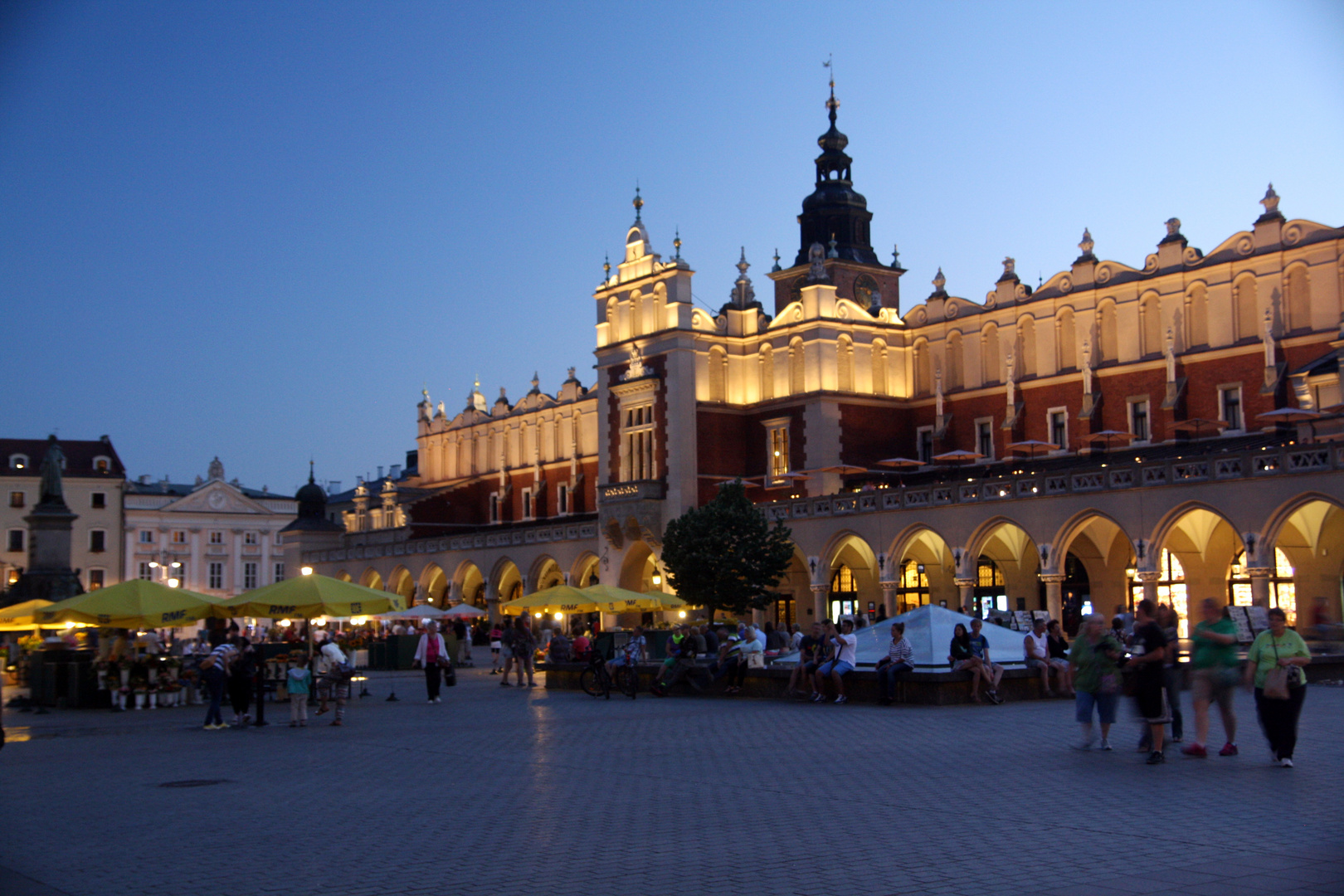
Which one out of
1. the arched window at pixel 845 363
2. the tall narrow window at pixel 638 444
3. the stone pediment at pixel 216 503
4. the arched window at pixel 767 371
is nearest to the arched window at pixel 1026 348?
the arched window at pixel 845 363

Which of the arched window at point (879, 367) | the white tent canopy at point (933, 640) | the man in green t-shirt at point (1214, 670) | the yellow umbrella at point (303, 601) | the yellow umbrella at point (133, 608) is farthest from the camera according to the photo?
the arched window at point (879, 367)

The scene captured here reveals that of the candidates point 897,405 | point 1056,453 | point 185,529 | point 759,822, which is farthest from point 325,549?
point 759,822

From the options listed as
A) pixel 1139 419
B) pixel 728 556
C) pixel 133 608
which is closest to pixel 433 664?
pixel 133 608

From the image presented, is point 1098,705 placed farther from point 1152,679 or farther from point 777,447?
point 777,447

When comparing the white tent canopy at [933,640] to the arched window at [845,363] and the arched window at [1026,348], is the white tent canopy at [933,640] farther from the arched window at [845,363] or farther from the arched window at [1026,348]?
the arched window at [845,363]

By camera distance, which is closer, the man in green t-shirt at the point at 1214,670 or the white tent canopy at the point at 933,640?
the man in green t-shirt at the point at 1214,670

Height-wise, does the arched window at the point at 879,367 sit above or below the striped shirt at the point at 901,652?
above

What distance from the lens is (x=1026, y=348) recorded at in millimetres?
50938

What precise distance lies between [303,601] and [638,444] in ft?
105

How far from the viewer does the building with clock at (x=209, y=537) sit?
3593 inches

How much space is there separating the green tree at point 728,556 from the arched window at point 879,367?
36.6ft

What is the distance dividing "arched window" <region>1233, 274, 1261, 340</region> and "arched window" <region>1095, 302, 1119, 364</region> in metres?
4.56

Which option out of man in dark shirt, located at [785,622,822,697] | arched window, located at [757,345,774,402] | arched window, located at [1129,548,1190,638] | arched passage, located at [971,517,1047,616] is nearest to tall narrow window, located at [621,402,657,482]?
arched window, located at [757,345,774,402]

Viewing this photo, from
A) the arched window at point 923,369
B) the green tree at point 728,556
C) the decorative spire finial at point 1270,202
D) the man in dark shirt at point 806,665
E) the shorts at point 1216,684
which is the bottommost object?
the man in dark shirt at point 806,665
